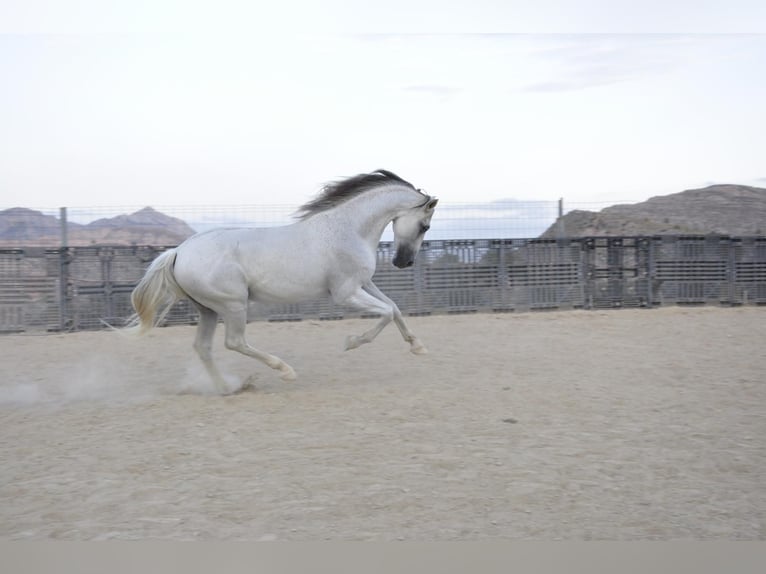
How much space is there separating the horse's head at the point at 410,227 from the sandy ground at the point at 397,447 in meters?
1.22

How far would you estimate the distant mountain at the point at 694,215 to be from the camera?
1655cm

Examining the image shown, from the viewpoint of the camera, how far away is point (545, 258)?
1308 centimetres

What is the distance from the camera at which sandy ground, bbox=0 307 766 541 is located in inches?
130

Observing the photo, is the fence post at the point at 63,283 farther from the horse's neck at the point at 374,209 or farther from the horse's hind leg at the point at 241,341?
the horse's neck at the point at 374,209

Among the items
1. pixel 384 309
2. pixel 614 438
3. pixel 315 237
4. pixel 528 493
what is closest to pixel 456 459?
pixel 528 493

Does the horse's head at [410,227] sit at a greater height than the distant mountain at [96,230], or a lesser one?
lesser

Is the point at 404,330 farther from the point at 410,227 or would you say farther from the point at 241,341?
the point at 241,341

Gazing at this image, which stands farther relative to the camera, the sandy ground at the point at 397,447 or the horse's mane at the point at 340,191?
the horse's mane at the point at 340,191

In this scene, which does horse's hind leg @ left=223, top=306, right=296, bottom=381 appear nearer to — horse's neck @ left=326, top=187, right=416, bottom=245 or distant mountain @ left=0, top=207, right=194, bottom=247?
horse's neck @ left=326, top=187, right=416, bottom=245

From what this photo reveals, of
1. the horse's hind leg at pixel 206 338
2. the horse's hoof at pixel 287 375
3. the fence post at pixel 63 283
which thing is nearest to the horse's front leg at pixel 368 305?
the horse's hoof at pixel 287 375

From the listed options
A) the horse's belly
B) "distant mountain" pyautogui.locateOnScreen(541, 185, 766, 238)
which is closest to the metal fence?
"distant mountain" pyautogui.locateOnScreen(541, 185, 766, 238)

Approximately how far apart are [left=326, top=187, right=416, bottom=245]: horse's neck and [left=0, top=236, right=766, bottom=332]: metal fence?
5476 mm

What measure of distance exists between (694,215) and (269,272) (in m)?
14.4

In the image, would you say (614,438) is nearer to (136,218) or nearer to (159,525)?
(159,525)
